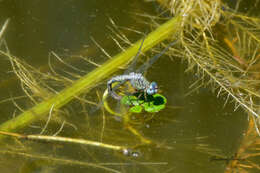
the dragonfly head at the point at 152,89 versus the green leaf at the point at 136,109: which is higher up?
the dragonfly head at the point at 152,89

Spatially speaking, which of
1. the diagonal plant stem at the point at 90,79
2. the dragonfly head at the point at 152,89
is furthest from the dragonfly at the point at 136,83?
the diagonal plant stem at the point at 90,79

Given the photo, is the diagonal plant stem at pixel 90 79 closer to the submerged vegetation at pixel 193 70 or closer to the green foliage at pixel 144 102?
the submerged vegetation at pixel 193 70

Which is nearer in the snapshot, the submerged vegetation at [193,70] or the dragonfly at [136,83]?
the submerged vegetation at [193,70]

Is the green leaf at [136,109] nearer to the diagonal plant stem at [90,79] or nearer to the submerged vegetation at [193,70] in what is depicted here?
the submerged vegetation at [193,70]

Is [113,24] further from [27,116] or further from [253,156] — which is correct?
[253,156]

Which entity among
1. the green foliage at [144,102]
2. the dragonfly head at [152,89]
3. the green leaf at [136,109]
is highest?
the dragonfly head at [152,89]

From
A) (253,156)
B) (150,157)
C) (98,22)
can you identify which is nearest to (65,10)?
(98,22)

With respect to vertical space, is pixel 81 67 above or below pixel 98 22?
below

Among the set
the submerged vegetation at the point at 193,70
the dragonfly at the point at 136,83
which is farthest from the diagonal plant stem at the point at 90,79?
the dragonfly at the point at 136,83
